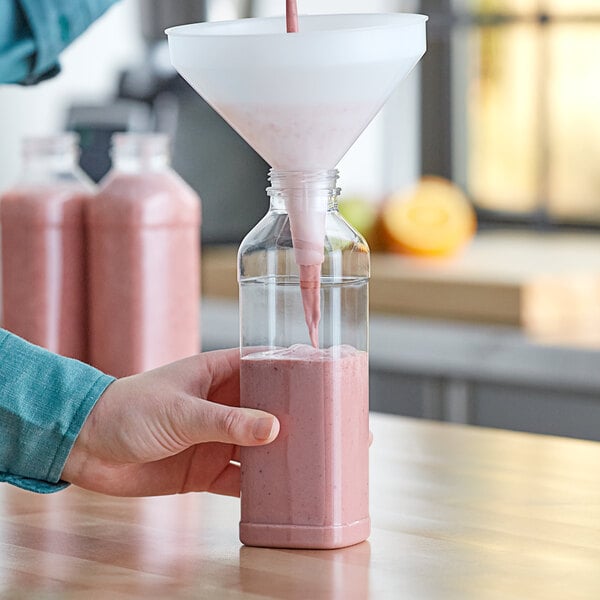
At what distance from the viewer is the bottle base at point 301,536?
2.97 ft

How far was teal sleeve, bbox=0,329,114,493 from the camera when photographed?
0.93 metres

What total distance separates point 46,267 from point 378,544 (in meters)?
0.58

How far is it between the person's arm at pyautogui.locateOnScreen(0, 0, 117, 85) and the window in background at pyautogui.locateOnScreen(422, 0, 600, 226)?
5.70 ft

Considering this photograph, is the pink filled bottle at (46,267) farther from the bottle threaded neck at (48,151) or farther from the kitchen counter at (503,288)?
the kitchen counter at (503,288)

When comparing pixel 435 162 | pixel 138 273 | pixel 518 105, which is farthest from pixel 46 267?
pixel 435 162

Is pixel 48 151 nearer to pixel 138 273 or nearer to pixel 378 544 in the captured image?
pixel 138 273

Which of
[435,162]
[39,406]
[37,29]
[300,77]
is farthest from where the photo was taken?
[435,162]

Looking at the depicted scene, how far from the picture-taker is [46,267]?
1359mm

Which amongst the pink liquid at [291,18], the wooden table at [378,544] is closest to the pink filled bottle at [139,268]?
the wooden table at [378,544]

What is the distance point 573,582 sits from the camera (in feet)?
2.73

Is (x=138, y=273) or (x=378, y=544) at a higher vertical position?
(x=138, y=273)

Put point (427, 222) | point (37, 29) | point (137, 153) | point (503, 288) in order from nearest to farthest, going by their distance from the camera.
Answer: point (37, 29)
point (137, 153)
point (503, 288)
point (427, 222)

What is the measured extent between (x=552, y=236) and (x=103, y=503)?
6.75 feet

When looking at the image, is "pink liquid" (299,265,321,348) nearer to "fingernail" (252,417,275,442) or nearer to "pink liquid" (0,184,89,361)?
"fingernail" (252,417,275,442)
